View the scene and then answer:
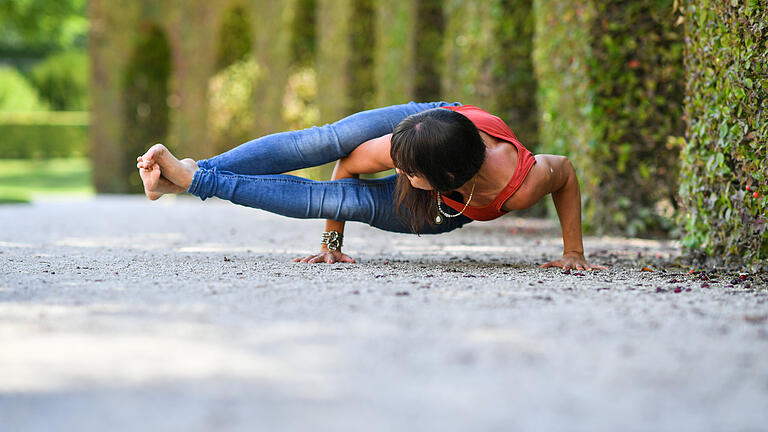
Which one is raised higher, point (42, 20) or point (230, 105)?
point (42, 20)

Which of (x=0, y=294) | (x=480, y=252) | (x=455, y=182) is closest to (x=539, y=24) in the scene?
(x=480, y=252)

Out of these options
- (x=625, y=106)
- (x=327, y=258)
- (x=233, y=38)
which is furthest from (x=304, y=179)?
(x=233, y=38)

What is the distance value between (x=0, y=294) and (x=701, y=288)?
115 inches

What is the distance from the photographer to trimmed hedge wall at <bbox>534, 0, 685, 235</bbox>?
6.30 metres

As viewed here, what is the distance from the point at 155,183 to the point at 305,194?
2.55 feet

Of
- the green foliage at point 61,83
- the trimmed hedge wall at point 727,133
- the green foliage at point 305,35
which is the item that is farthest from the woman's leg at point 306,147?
the green foliage at point 61,83

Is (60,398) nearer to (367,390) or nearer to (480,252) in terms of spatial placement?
(367,390)

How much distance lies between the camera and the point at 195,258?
15.0ft

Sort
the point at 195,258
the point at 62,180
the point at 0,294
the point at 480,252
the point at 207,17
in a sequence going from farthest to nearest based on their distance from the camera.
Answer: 1. the point at 62,180
2. the point at 207,17
3. the point at 480,252
4. the point at 195,258
5. the point at 0,294

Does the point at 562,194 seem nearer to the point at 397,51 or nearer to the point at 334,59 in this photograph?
the point at 397,51

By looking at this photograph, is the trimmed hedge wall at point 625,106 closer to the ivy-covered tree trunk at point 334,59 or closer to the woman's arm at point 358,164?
the woman's arm at point 358,164

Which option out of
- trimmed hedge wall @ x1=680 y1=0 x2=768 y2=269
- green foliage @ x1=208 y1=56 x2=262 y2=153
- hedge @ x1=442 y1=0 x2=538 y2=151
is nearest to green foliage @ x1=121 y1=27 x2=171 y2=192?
green foliage @ x1=208 y1=56 x2=262 y2=153

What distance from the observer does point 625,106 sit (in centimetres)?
636

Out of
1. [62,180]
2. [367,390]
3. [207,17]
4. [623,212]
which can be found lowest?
[367,390]
